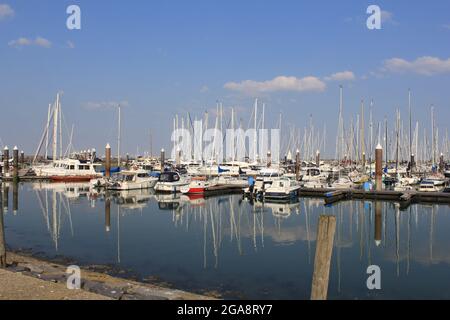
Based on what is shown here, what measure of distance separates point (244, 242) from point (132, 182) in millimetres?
30954

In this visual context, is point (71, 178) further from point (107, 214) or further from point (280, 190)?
point (280, 190)

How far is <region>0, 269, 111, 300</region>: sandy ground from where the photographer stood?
33.6 feet

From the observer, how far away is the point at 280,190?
138 ft

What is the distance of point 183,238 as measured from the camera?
945 inches

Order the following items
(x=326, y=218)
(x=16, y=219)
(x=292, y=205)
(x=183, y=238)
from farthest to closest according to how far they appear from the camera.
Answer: (x=292, y=205) < (x=16, y=219) < (x=183, y=238) < (x=326, y=218)

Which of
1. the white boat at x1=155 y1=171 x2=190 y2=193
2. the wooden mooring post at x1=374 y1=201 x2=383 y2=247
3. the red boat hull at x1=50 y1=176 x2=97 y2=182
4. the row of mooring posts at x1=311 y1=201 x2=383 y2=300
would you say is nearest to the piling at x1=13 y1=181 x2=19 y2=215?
the red boat hull at x1=50 y1=176 x2=97 y2=182

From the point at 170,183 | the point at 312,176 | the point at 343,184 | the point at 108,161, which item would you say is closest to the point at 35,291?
the point at 170,183

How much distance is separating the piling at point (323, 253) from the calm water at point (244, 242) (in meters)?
4.72

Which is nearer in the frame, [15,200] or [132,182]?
[15,200]
